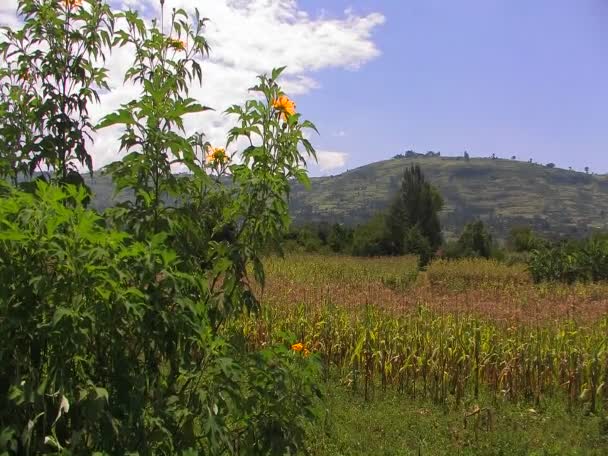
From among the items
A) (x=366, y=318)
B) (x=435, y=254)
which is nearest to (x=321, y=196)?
(x=435, y=254)

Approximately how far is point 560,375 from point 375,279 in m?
10.3

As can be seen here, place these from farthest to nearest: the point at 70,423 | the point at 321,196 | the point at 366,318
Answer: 1. the point at 321,196
2. the point at 366,318
3. the point at 70,423

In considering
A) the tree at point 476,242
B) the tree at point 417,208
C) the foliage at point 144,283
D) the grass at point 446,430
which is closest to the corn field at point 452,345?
the grass at point 446,430

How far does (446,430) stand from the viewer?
5.11 meters

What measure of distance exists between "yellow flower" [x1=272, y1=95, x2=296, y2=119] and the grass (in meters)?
3.21

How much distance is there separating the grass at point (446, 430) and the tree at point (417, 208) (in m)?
26.1

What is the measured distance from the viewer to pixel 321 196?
198 meters

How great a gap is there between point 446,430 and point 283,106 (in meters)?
3.96

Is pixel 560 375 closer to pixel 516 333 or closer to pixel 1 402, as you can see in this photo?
pixel 516 333

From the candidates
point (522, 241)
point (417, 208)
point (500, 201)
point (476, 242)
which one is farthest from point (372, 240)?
point (500, 201)

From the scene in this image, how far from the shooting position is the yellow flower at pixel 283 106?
7.39 feet

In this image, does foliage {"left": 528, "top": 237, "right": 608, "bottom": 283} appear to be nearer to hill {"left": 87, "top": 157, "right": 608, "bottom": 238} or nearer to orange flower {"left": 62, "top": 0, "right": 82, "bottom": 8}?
orange flower {"left": 62, "top": 0, "right": 82, "bottom": 8}

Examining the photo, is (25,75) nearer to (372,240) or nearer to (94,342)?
(94,342)

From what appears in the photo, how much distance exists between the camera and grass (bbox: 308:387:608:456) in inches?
→ 184
